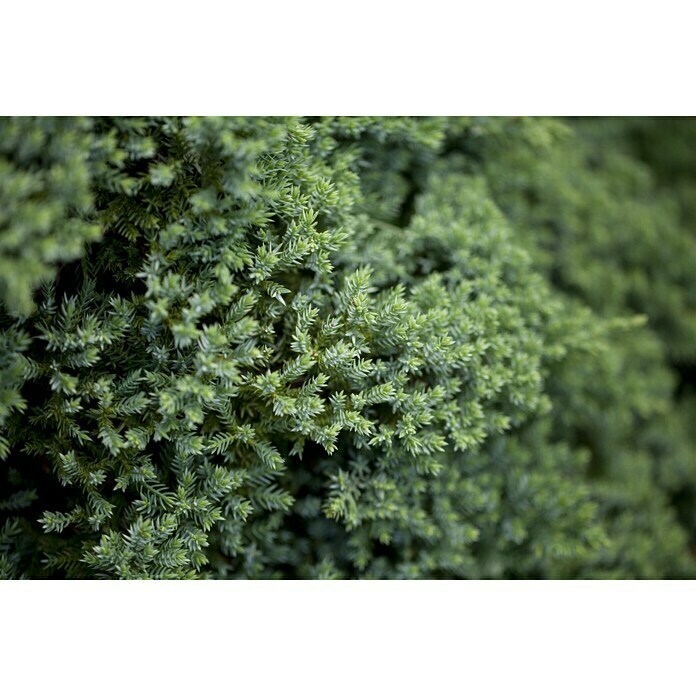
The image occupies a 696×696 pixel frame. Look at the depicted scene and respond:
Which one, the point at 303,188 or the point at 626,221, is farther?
the point at 626,221

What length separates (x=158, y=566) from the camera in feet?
4.12

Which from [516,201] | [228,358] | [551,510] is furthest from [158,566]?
[516,201]

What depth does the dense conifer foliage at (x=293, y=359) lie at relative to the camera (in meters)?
1.13

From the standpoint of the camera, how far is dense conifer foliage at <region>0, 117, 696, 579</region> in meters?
1.13

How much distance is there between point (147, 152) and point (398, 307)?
1.89 feet

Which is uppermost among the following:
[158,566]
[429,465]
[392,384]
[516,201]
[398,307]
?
[516,201]

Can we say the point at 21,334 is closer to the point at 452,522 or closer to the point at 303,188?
the point at 303,188

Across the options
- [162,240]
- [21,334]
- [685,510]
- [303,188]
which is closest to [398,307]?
A: [303,188]

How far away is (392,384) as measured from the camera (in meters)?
1.30

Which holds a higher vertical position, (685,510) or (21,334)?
(21,334)

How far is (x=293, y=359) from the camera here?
128cm

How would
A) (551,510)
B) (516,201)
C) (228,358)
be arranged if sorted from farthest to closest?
(516,201), (551,510), (228,358)

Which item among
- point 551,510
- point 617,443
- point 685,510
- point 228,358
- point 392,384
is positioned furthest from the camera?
point 685,510

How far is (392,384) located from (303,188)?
0.47 meters
